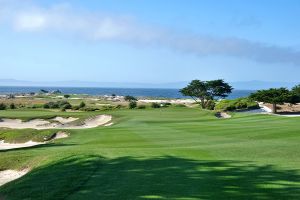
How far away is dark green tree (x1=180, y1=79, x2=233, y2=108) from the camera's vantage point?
74.0 metres

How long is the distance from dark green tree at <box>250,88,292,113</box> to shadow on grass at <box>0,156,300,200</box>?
43914 mm

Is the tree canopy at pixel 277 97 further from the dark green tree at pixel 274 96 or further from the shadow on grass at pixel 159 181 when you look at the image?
the shadow on grass at pixel 159 181

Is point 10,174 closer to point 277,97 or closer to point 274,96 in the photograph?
point 277,97

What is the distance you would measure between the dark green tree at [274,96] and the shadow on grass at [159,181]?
4391cm

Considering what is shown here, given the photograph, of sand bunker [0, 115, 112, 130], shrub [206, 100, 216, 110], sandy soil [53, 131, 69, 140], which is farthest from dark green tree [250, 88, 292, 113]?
sandy soil [53, 131, 69, 140]

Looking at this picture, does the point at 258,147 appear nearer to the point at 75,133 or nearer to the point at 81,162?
the point at 81,162

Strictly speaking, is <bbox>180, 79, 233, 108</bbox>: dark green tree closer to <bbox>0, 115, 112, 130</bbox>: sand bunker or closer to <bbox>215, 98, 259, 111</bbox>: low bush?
<bbox>215, 98, 259, 111</bbox>: low bush

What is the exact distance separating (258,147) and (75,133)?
17.8 meters

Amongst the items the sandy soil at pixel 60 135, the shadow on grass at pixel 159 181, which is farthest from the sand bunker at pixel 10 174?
the sandy soil at pixel 60 135

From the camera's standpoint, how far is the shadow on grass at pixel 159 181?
9.09 meters

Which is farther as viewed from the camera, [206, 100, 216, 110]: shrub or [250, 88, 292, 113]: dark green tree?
[206, 100, 216, 110]: shrub

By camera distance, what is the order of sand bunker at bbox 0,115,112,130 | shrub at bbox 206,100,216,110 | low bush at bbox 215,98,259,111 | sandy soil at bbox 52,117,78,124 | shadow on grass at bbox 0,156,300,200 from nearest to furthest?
shadow on grass at bbox 0,156,300,200 < sand bunker at bbox 0,115,112,130 < sandy soil at bbox 52,117,78,124 < low bush at bbox 215,98,259,111 < shrub at bbox 206,100,216,110

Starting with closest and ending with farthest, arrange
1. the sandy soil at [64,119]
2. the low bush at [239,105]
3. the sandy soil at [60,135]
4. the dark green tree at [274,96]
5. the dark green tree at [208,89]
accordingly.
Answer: the sandy soil at [60,135]
the sandy soil at [64,119]
the dark green tree at [274,96]
the low bush at [239,105]
the dark green tree at [208,89]

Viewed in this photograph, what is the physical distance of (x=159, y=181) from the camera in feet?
33.8
